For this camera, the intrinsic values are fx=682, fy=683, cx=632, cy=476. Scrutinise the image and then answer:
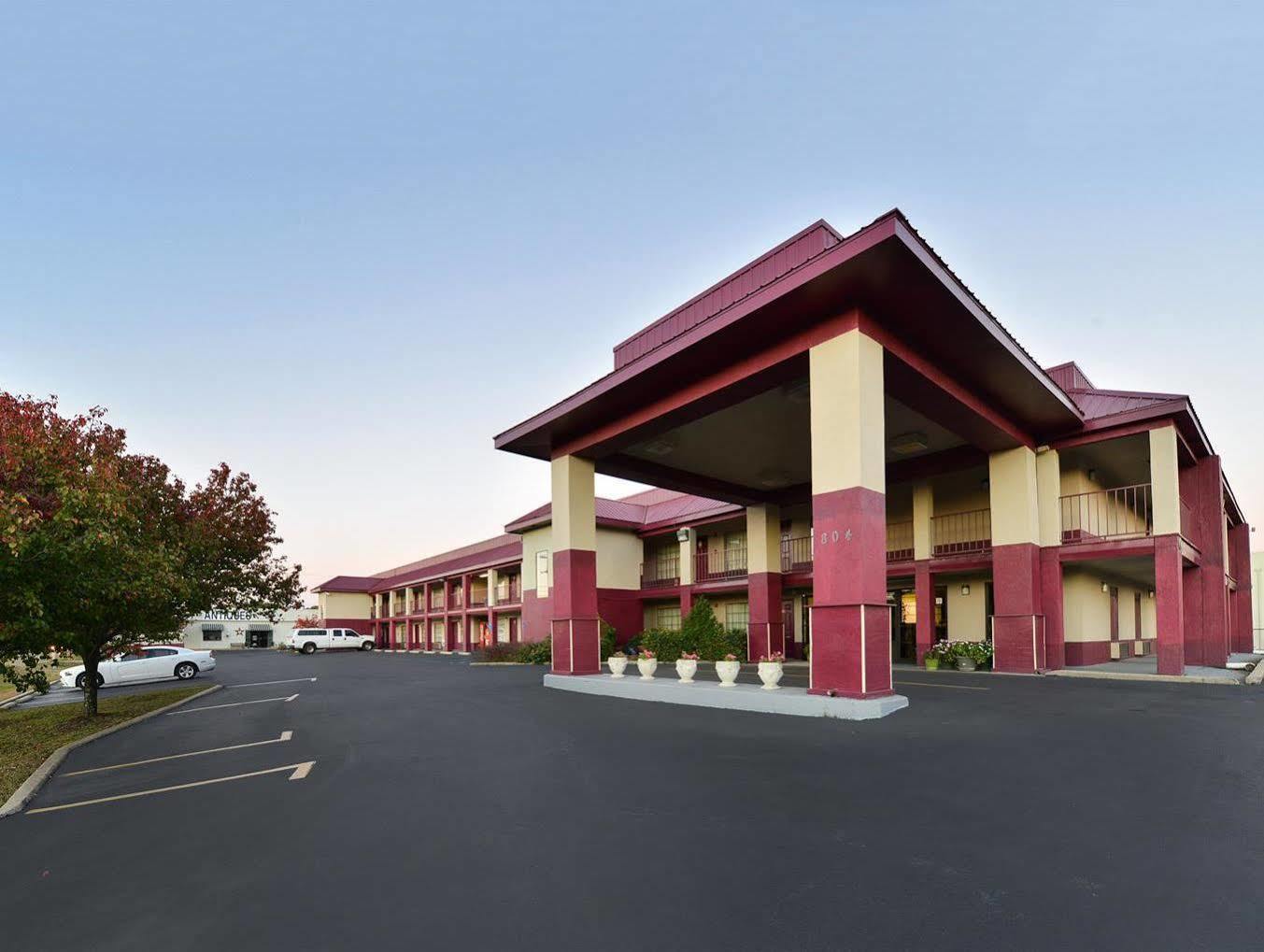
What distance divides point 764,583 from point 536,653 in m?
10.7

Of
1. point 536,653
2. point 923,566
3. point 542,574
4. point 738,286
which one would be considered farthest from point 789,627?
point 738,286

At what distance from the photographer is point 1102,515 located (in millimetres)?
21891

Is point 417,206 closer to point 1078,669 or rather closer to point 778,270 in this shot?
point 778,270

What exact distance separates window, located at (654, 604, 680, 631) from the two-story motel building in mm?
1761

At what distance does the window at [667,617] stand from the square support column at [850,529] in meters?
20.9

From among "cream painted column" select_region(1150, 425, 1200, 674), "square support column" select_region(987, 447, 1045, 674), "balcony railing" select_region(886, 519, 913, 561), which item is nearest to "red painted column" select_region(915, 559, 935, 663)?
"balcony railing" select_region(886, 519, 913, 561)

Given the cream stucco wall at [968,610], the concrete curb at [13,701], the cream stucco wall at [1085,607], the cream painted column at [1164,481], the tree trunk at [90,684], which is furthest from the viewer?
the cream stucco wall at [968,610]

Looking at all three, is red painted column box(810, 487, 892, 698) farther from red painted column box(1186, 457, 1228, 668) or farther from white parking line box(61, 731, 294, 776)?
red painted column box(1186, 457, 1228, 668)

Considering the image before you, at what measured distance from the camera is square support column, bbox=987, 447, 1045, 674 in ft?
56.3

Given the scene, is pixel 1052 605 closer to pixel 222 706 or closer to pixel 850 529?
pixel 850 529

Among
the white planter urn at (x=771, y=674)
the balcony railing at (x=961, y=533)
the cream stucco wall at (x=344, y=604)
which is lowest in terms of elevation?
the cream stucco wall at (x=344, y=604)

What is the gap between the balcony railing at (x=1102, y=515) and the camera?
18359 mm

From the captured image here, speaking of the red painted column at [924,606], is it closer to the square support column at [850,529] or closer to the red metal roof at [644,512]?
the red metal roof at [644,512]

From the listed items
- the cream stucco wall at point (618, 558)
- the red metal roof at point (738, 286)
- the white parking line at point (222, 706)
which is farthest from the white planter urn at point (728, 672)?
the cream stucco wall at point (618, 558)
